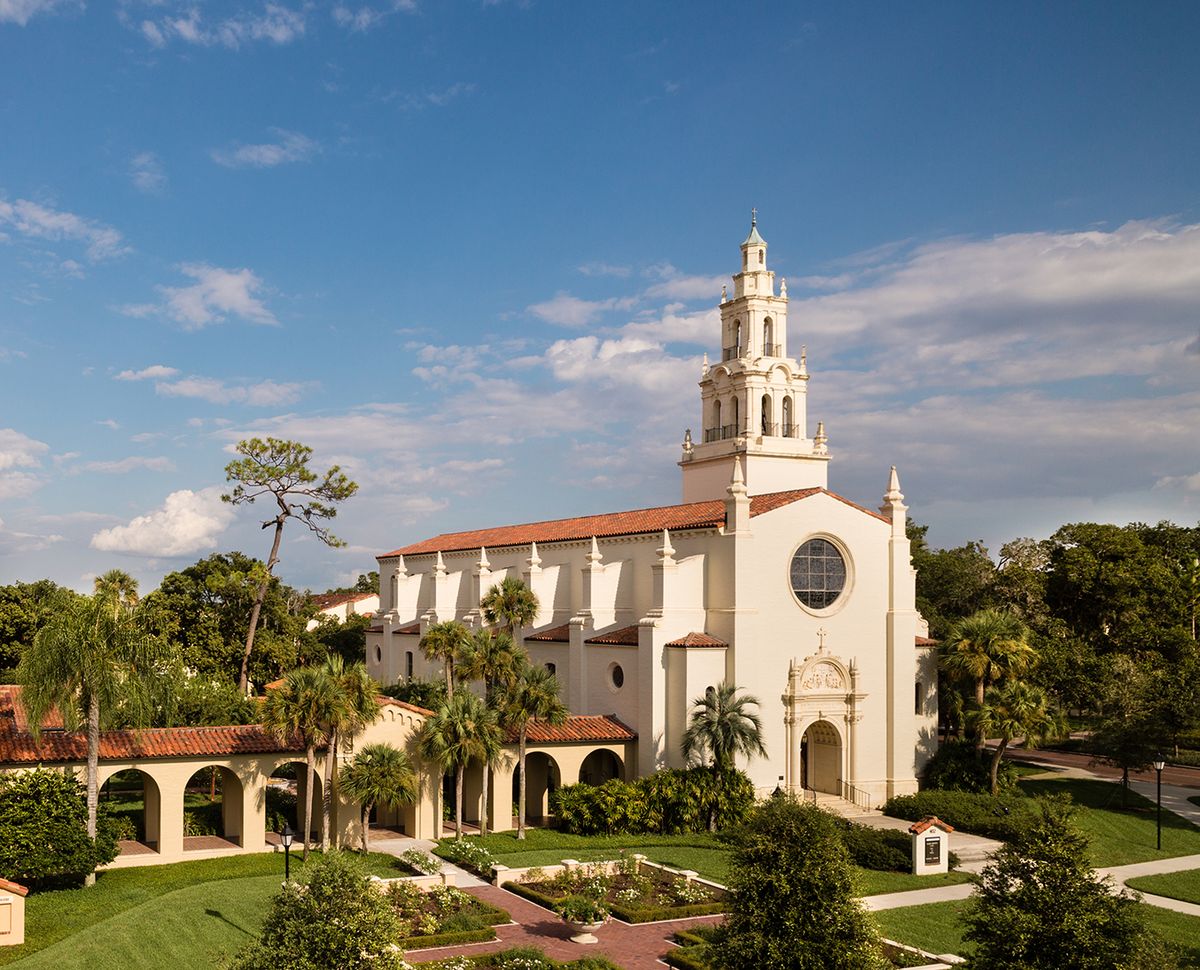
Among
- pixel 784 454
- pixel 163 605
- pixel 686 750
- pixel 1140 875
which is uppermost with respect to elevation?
pixel 784 454

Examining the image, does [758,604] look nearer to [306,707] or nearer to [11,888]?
[306,707]

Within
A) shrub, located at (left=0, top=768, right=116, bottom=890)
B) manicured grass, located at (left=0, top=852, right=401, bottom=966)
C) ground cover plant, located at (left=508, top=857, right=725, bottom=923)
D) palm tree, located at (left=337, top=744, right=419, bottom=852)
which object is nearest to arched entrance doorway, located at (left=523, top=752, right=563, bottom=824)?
palm tree, located at (left=337, top=744, right=419, bottom=852)

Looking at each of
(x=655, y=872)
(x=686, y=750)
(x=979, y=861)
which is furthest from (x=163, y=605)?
(x=979, y=861)

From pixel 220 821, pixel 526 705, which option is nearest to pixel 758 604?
pixel 526 705

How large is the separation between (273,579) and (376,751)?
2865 centimetres

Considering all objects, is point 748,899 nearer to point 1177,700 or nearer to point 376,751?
point 376,751

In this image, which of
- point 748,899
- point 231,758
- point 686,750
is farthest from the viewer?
point 686,750

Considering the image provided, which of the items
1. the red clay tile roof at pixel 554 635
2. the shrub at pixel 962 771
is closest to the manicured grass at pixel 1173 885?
the shrub at pixel 962 771

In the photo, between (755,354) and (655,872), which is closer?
(655,872)

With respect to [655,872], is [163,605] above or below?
above

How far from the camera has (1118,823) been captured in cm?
4144

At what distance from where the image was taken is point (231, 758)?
112 ft

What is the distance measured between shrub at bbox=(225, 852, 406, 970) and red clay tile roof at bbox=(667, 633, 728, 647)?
24.4 metres

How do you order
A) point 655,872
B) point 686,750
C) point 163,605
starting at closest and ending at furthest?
point 655,872
point 686,750
point 163,605
